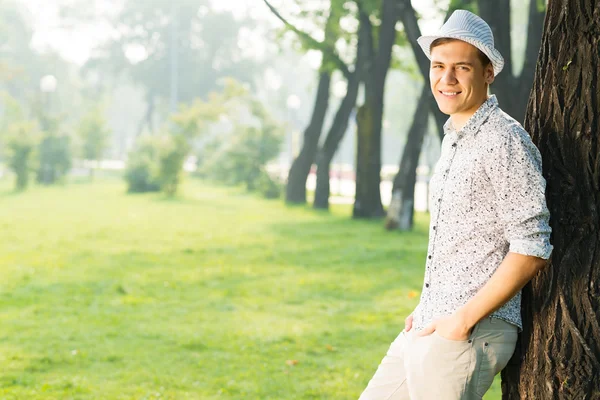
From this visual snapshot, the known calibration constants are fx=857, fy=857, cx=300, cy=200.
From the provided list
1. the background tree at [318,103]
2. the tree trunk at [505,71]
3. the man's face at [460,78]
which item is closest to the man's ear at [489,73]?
the man's face at [460,78]

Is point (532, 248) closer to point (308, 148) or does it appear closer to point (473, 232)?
point (473, 232)

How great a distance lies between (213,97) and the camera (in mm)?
31281

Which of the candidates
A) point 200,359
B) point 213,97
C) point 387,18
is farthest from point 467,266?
point 213,97

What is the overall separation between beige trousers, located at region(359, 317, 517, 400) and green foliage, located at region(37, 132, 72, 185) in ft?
113

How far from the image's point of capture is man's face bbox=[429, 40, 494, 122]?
9.52ft

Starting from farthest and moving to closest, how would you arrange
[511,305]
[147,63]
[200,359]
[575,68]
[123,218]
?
[147,63] → [123,218] → [200,359] → [575,68] → [511,305]

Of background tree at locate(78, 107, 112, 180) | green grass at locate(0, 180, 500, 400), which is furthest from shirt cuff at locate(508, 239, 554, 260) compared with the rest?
background tree at locate(78, 107, 112, 180)

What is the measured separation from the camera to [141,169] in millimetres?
33062

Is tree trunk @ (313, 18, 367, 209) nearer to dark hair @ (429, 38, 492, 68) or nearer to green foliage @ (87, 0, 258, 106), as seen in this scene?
dark hair @ (429, 38, 492, 68)

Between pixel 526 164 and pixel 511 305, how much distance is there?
1.64 feet

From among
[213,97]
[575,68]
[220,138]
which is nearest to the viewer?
[575,68]

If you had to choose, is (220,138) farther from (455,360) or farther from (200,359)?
(455,360)

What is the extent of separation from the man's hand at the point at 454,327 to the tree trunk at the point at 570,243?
466 millimetres

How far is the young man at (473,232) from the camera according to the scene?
2.69 metres
